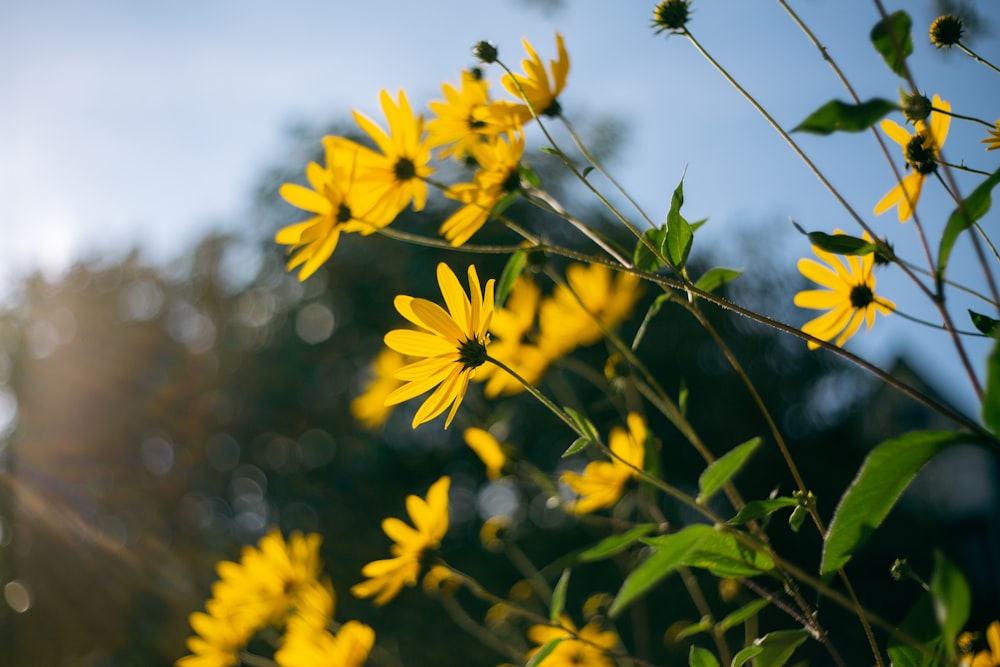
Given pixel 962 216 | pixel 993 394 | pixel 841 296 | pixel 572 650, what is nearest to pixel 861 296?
pixel 841 296

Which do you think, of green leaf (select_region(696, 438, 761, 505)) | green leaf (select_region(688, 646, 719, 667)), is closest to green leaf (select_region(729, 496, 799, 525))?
green leaf (select_region(696, 438, 761, 505))

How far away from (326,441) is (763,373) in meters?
3.74

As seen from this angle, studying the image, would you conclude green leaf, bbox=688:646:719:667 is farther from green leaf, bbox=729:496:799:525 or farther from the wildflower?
the wildflower

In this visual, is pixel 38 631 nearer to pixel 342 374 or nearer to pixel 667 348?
pixel 342 374

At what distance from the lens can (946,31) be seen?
0.75 m

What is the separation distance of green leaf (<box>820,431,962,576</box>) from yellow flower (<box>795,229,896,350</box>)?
1.12ft

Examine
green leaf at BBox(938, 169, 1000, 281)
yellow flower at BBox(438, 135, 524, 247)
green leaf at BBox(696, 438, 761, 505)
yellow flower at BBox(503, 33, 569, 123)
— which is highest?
yellow flower at BBox(503, 33, 569, 123)

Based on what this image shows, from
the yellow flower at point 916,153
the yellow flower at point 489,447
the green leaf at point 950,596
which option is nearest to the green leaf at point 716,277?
the yellow flower at point 916,153

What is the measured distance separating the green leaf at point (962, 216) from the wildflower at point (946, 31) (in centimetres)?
31

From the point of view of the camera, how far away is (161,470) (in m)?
6.07

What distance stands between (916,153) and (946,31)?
0.17 meters

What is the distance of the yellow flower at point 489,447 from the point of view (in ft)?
3.92

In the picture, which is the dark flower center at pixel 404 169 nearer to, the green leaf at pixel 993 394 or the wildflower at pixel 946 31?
the wildflower at pixel 946 31

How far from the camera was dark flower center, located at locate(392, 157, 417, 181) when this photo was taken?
90 centimetres
